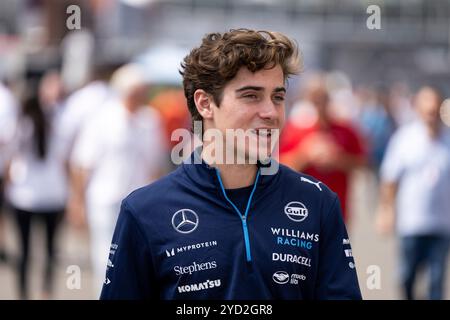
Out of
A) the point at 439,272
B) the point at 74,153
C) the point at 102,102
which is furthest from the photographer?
the point at 102,102

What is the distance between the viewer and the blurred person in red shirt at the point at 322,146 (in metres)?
8.27

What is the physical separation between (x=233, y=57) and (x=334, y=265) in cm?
75

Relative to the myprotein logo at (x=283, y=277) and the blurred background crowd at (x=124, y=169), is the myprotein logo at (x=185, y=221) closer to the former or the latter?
the myprotein logo at (x=283, y=277)

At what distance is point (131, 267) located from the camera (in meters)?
3.37

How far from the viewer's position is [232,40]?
3408 millimetres

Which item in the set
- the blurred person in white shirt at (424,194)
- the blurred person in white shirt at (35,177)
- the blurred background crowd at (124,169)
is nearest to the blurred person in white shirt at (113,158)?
the blurred background crowd at (124,169)

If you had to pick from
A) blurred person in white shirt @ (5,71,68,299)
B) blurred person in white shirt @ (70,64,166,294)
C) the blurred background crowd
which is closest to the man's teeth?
the blurred background crowd

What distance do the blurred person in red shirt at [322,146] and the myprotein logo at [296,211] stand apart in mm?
4797

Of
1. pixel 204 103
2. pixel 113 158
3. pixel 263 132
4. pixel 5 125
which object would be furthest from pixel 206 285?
pixel 5 125

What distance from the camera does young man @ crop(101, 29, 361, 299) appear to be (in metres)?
3.30

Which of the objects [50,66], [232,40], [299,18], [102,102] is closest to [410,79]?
[299,18]

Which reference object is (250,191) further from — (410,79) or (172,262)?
(410,79)

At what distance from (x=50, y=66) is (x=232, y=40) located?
40.0 feet

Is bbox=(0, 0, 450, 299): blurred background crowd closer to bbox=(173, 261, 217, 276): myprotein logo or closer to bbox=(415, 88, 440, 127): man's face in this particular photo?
bbox=(415, 88, 440, 127): man's face
